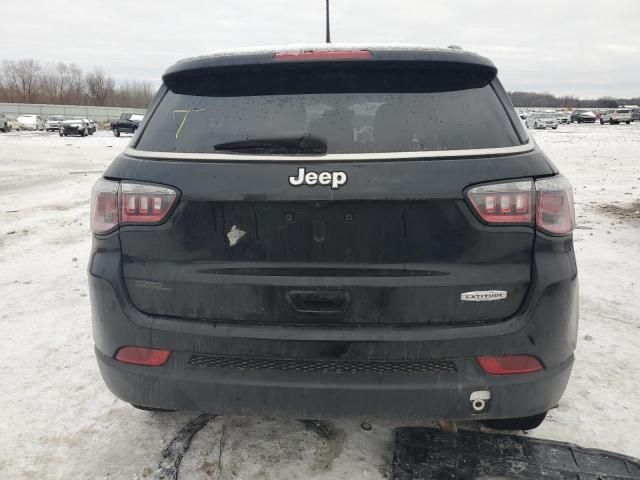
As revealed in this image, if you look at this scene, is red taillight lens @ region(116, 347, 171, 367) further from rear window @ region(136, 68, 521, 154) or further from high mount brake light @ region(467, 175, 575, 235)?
high mount brake light @ region(467, 175, 575, 235)

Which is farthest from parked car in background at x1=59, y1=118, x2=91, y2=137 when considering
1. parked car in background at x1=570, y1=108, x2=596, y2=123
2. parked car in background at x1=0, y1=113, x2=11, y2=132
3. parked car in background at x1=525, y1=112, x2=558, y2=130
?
parked car in background at x1=570, y1=108, x2=596, y2=123

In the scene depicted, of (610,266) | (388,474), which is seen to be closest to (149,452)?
(388,474)

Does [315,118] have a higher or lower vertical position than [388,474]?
higher

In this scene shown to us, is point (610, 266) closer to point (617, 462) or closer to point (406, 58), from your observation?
point (617, 462)

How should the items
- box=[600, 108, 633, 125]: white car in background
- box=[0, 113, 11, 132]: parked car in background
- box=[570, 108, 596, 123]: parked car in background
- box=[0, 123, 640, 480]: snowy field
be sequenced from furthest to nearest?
1. box=[570, 108, 596, 123]: parked car in background
2. box=[600, 108, 633, 125]: white car in background
3. box=[0, 113, 11, 132]: parked car in background
4. box=[0, 123, 640, 480]: snowy field

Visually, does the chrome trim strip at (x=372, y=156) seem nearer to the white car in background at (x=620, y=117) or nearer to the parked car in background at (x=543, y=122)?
the parked car in background at (x=543, y=122)

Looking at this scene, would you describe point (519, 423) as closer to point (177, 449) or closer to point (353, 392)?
point (353, 392)

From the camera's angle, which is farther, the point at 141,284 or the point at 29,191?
the point at 29,191

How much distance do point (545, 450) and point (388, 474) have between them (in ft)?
2.67

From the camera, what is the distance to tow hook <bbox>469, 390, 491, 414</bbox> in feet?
6.50

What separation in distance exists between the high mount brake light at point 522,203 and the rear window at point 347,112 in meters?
0.20

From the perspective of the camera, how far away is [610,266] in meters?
5.71

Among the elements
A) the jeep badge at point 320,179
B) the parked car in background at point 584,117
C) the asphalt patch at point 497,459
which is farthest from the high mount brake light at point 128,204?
the parked car in background at point 584,117

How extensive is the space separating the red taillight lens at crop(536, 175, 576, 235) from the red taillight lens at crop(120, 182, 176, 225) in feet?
4.72
